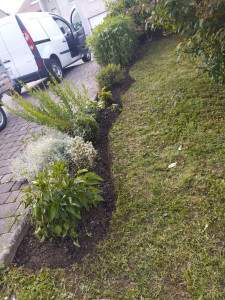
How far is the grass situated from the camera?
182cm

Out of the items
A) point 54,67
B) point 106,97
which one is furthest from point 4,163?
point 54,67

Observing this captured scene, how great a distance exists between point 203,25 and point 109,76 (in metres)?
3.02

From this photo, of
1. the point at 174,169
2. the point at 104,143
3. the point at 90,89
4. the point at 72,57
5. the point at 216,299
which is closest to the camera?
the point at 216,299

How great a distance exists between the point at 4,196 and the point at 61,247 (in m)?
1.51

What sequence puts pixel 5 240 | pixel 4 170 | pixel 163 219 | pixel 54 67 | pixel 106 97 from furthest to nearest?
pixel 54 67, pixel 106 97, pixel 4 170, pixel 5 240, pixel 163 219

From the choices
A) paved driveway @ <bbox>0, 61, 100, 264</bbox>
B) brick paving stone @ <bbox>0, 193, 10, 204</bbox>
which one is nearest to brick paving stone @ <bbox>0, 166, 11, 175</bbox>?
paved driveway @ <bbox>0, 61, 100, 264</bbox>

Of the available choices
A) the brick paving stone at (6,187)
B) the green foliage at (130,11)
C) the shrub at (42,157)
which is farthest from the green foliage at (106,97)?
the green foliage at (130,11)

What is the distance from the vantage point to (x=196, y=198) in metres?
2.31

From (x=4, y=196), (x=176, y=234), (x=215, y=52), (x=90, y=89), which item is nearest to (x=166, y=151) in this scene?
(x=176, y=234)

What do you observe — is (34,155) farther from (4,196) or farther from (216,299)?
(216,299)

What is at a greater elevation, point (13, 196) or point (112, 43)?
point (112, 43)

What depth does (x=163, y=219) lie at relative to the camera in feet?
7.37

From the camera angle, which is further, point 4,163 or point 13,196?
point 4,163

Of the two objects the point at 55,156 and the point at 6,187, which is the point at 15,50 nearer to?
the point at 6,187
